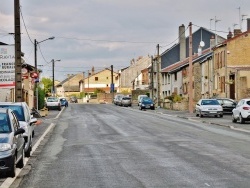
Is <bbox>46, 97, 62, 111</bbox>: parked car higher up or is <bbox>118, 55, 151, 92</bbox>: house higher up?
<bbox>118, 55, 151, 92</bbox>: house

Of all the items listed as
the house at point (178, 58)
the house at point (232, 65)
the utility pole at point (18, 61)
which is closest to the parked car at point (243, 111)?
the utility pole at point (18, 61)

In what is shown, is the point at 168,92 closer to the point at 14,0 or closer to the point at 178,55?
the point at 178,55

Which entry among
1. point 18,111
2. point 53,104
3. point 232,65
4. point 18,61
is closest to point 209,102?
point 232,65

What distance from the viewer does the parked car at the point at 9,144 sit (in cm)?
1187

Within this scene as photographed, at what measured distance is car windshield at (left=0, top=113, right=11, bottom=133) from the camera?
1309 cm

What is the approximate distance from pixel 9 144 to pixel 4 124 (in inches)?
54.7

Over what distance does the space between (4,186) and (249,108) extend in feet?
88.1

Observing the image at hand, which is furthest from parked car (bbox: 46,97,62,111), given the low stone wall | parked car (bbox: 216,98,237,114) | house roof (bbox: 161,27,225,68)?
house roof (bbox: 161,27,225,68)

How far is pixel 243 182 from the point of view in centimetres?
1141

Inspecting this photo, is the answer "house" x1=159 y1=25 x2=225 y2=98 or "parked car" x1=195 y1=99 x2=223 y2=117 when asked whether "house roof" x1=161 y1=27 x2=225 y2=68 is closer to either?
"house" x1=159 y1=25 x2=225 y2=98

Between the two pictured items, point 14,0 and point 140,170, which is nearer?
point 140,170

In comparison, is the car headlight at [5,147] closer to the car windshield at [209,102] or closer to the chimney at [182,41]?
the car windshield at [209,102]

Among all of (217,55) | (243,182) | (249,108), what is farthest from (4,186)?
(217,55)

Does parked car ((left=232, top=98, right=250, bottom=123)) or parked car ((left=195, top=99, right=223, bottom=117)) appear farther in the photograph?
parked car ((left=195, top=99, right=223, bottom=117))
